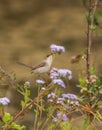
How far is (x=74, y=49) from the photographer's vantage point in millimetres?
6340

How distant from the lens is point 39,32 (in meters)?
6.66

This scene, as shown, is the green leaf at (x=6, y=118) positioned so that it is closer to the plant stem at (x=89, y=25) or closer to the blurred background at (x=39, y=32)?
the plant stem at (x=89, y=25)

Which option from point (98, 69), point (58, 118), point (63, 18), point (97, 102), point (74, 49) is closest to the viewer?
Result: point (58, 118)

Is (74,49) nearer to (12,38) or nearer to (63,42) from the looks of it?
(63,42)

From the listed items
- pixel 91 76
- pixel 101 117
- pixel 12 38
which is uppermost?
pixel 91 76

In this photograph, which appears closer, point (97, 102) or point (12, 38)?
point (97, 102)

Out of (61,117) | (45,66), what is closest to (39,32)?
(45,66)

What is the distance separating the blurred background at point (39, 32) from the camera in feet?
20.1

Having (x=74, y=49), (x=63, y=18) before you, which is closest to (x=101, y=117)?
(x=74, y=49)

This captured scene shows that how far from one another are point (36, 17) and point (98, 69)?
1314mm

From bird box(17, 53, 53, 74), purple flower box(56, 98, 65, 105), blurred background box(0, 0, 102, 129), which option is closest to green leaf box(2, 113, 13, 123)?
purple flower box(56, 98, 65, 105)

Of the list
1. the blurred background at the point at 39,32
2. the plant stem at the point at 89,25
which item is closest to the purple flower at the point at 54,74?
the plant stem at the point at 89,25

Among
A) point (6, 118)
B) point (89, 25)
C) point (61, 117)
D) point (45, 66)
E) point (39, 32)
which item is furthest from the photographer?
point (39, 32)

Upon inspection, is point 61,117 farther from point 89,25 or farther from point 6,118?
point 89,25
